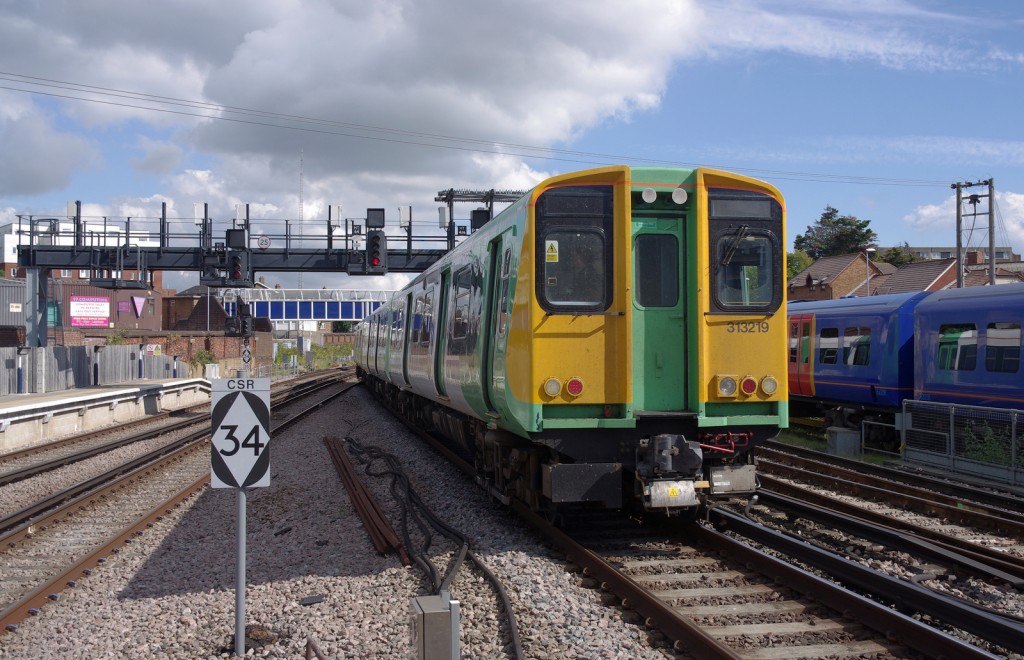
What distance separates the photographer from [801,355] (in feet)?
63.8

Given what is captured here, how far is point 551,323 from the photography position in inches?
293

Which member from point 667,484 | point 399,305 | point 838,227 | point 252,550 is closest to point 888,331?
point 399,305

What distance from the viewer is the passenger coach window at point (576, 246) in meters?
7.56

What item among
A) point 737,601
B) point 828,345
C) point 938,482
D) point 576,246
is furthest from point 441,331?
point 828,345

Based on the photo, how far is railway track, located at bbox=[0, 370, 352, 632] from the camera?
7.41 metres

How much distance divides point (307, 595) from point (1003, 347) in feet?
38.3

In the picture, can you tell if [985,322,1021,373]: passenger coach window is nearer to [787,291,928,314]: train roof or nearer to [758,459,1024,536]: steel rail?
[787,291,928,314]: train roof

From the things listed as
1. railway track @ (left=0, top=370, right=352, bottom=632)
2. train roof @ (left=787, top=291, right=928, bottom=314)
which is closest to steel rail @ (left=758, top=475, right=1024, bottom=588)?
railway track @ (left=0, top=370, right=352, bottom=632)

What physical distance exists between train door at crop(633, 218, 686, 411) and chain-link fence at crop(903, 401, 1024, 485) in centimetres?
687

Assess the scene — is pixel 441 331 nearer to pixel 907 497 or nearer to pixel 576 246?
pixel 576 246

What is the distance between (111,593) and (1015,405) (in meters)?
12.8

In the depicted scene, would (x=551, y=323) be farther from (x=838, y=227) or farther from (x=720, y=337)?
(x=838, y=227)

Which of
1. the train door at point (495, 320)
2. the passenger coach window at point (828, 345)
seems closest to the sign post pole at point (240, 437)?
the train door at point (495, 320)

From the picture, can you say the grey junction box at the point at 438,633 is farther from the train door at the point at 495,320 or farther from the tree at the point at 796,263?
the tree at the point at 796,263
